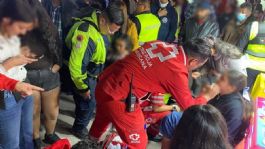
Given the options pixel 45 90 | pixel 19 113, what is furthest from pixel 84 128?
pixel 19 113

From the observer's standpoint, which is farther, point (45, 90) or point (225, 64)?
point (45, 90)

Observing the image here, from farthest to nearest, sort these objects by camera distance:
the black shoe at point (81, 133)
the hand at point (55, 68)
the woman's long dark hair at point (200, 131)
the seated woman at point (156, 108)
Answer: the black shoe at point (81, 133), the seated woman at point (156, 108), the hand at point (55, 68), the woman's long dark hair at point (200, 131)

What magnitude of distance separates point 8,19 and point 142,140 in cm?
92

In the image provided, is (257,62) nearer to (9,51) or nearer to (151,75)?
(151,75)

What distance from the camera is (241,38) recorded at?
100 inches

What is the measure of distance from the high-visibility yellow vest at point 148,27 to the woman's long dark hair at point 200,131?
110 cm

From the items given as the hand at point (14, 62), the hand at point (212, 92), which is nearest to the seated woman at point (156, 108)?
the hand at point (212, 92)

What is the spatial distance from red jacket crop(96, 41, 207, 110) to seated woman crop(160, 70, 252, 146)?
0.09m

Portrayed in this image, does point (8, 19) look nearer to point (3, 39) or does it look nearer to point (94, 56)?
point (3, 39)

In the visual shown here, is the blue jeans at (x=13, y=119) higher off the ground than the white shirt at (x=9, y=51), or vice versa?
the white shirt at (x=9, y=51)

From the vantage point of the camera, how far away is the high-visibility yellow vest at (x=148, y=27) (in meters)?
2.44

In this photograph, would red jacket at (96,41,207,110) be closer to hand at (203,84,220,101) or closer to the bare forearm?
hand at (203,84,220,101)

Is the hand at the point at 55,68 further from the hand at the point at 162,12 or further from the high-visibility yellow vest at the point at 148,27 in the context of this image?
the hand at the point at 162,12

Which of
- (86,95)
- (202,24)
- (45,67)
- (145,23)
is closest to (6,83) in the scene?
(45,67)
